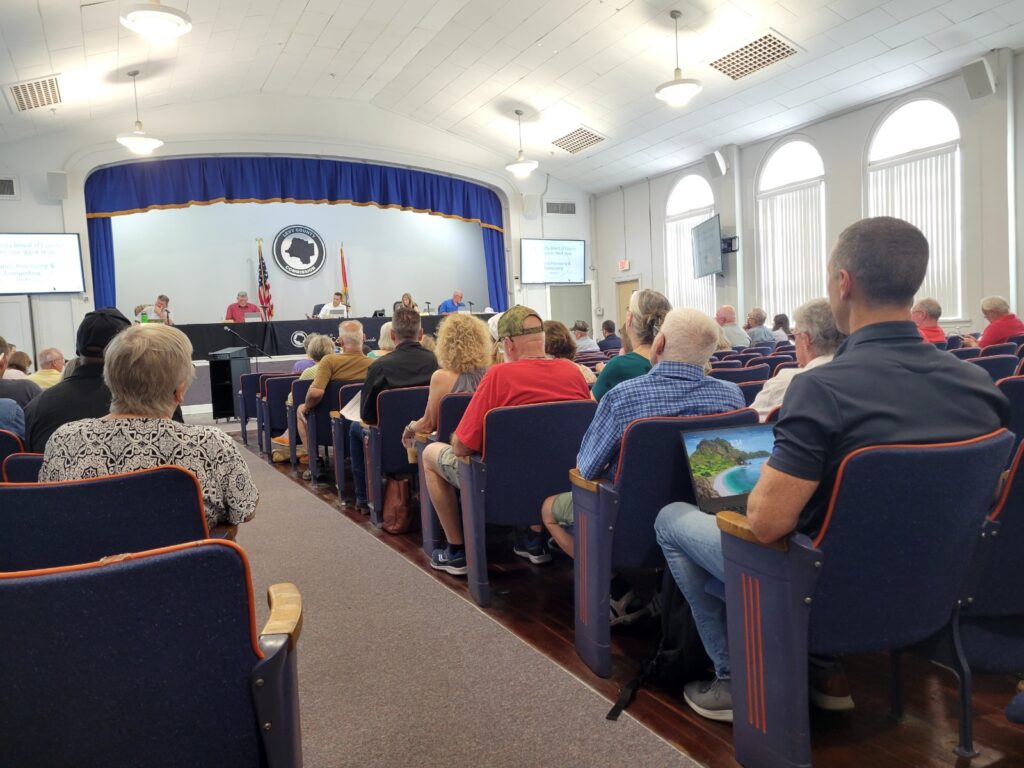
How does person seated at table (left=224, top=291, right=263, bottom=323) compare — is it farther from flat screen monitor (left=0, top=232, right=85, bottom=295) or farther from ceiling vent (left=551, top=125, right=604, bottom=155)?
ceiling vent (left=551, top=125, right=604, bottom=155)

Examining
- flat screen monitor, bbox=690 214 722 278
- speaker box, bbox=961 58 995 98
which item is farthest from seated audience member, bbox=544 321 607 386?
flat screen monitor, bbox=690 214 722 278

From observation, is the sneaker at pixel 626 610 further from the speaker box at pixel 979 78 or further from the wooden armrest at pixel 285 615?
the speaker box at pixel 979 78

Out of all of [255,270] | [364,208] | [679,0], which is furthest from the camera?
[364,208]

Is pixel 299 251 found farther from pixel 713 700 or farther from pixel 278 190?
pixel 713 700

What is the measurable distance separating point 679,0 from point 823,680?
24.3 feet

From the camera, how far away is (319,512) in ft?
13.7

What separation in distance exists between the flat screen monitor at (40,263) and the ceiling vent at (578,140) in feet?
24.1

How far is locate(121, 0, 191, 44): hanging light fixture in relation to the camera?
18.0 ft

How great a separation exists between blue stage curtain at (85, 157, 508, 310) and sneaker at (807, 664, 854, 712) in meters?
10.8

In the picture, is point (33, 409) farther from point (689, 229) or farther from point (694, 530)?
point (689, 229)

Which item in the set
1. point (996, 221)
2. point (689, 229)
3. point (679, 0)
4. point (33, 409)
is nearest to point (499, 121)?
point (689, 229)

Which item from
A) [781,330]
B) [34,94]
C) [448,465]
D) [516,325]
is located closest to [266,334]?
[34,94]

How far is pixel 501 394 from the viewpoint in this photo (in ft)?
8.39

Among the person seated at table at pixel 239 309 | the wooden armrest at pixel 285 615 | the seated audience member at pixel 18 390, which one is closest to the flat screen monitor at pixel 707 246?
the person seated at table at pixel 239 309
